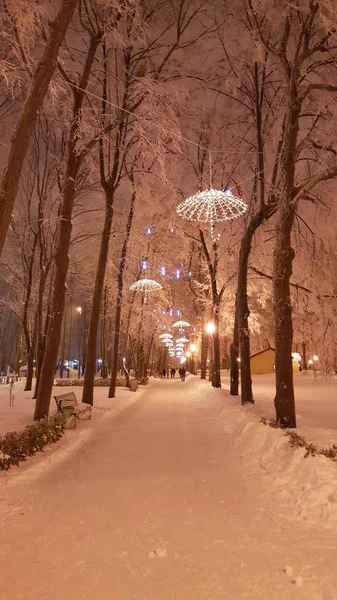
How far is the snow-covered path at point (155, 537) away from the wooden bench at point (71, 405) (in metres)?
3.54

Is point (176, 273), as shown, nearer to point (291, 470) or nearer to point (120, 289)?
point (120, 289)

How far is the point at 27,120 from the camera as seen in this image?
20.8ft

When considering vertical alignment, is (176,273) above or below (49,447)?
above

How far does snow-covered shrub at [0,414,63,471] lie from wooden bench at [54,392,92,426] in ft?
5.19

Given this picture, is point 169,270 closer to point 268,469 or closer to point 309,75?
point 309,75

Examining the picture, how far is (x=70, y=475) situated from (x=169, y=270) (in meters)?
25.5

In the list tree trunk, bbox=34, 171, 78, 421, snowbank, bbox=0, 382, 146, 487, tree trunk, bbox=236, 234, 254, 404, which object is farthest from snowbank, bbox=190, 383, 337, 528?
tree trunk, bbox=34, 171, 78, 421

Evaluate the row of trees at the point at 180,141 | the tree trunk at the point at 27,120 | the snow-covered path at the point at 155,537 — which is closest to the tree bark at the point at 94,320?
the row of trees at the point at 180,141

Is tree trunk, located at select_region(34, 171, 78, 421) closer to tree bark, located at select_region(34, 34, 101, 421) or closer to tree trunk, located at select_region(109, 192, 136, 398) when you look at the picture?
tree bark, located at select_region(34, 34, 101, 421)

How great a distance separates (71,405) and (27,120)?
7.15m

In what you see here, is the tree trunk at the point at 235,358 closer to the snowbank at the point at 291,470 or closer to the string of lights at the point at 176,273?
the snowbank at the point at 291,470

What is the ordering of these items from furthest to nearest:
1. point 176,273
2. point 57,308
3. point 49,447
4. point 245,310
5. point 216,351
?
point 176,273, point 216,351, point 245,310, point 57,308, point 49,447

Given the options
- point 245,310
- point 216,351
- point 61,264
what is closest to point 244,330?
point 245,310

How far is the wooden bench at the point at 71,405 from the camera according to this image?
1078 cm
